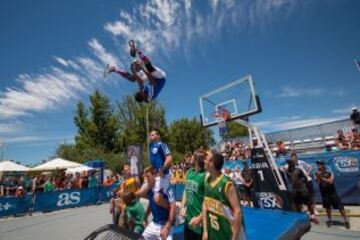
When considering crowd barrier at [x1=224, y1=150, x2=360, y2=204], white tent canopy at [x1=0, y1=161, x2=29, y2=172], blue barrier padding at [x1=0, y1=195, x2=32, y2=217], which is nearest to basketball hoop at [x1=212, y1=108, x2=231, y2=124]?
crowd barrier at [x1=224, y1=150, x2=360, y2=204]

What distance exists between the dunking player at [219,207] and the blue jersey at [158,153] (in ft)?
3.35

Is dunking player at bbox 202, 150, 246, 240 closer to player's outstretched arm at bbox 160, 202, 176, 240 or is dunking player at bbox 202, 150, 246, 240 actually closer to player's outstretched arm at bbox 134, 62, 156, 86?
player's outstretched arm at bbox 160, 202, 176, 240

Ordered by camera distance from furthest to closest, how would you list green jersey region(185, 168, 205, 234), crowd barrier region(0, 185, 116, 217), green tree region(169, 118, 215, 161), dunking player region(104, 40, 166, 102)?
green tree region(169, 118, 215, 161) → crowd barrier region(0, 185, 116, 217) → dunking player region(104, 40, 166, 102) → green jersey region(185, 168, 205, 234)

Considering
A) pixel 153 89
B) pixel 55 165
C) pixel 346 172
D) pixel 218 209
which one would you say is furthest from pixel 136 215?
pixel 55 165

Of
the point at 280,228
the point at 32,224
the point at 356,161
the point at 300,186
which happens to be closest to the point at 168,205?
the point at 280,228

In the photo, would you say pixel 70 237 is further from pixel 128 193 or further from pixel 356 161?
pixel 356 161

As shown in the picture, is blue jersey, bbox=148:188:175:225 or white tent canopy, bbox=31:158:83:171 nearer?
blue jersey, bbox=148:188:175:225

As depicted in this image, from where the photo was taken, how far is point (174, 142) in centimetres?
4372

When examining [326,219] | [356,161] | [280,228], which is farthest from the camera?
[356,161]

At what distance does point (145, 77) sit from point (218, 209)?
13.0 feet

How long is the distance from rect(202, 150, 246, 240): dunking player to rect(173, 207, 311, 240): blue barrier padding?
5.82ft

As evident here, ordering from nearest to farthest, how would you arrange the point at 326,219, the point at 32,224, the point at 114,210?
the point at 114,210
the point at 326,219
the point at 32,224

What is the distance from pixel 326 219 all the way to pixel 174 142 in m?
36.3

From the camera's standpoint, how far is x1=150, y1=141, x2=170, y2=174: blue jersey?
394 centimetres
